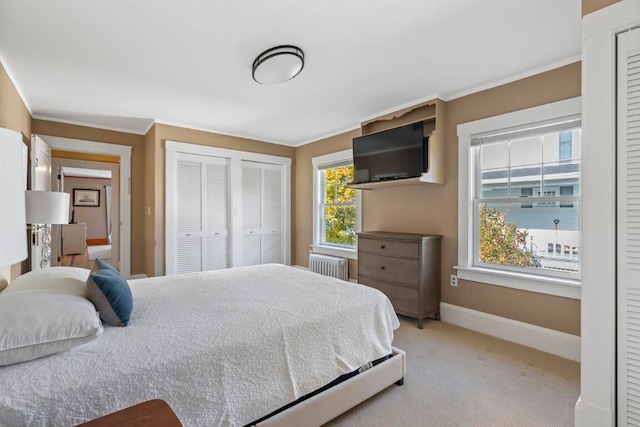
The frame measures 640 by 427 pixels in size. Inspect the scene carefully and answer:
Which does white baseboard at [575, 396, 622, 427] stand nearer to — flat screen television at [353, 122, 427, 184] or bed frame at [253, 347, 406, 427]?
bed frame at [253, 347, 406, 427]

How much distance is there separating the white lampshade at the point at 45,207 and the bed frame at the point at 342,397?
2.32 meters

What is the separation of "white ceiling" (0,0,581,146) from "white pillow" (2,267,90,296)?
1.64m

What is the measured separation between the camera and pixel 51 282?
1.63 metres

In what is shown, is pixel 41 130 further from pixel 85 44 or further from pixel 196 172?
pixel 85 44

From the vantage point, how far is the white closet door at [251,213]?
5094mm

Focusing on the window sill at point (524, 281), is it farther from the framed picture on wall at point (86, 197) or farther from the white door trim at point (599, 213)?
the framed picture on wall at point (86, 197)

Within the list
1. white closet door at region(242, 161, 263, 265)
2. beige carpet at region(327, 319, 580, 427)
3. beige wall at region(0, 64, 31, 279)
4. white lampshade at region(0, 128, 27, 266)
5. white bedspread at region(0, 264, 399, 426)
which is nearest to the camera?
white lampshade at region(0, 128, 27, 266)

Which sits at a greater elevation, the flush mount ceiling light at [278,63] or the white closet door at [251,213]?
the flush mount ceiling light at [278,63]

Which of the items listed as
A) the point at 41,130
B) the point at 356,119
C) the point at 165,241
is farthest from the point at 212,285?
the point at 41,130

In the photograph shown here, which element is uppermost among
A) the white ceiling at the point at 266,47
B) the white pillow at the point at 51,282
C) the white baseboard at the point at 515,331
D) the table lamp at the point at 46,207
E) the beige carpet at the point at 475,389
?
the white ceiling at the point at 266,47

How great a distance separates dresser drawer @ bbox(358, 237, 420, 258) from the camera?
328 cm

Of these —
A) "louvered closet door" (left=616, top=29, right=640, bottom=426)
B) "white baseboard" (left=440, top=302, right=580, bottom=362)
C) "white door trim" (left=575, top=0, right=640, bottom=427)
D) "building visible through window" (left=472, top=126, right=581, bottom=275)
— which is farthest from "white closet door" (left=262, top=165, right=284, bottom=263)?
"louvered closet door" (left=616, top=29, right=640, bottom=426)

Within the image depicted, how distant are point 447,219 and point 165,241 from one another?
12.0 feet

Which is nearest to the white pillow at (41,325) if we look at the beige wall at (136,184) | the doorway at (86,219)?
the beige wall at (136,184)
